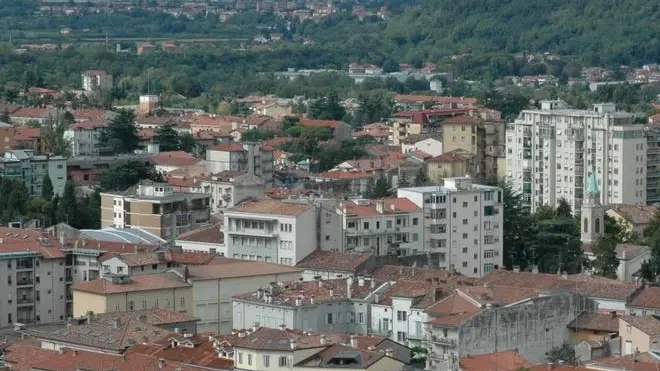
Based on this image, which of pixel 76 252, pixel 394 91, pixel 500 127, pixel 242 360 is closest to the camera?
pixel 242 360

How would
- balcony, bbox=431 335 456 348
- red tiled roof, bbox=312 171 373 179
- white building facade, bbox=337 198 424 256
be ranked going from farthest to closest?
red tiled roof, bbox=312 171 373 179, white building facade, bbox=337 198 424 256, balcony, bbox=431 335 456 348

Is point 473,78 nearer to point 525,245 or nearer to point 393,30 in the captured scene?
point 393,30

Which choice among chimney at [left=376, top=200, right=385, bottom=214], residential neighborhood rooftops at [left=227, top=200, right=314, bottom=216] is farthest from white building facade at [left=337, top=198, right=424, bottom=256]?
residential neighborhood rooftops at [left=227, top=200, right=314, bottom=216]

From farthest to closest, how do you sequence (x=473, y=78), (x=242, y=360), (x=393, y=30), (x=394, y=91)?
(x=393, y=30), (x=473, y=78), (x=394, y=91), (x=242, y=360)

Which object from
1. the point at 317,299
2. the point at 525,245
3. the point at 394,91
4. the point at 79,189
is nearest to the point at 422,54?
the point at 394,91

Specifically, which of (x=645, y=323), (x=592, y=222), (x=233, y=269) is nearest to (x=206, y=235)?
(x=233, y=269)

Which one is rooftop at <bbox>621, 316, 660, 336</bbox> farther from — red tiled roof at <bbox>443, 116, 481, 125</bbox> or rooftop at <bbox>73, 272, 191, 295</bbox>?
red tiled roof at <bbox>443, 116, 481, 125</bbox>
